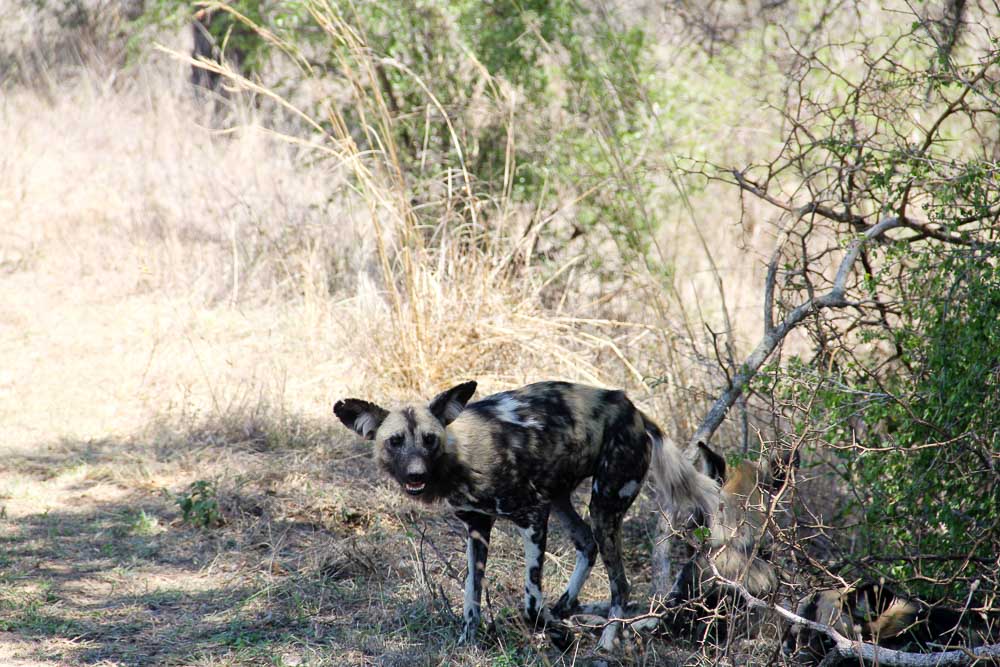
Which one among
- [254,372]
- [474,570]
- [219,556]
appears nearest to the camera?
[474,570]

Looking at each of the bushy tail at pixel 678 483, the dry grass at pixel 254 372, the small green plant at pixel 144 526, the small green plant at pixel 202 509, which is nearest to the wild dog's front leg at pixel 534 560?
the dry grass at pixel 254 372

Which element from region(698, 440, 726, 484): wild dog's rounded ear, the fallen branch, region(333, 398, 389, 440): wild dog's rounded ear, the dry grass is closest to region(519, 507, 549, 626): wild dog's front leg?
the dry grass

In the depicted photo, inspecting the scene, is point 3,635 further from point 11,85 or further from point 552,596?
point 11,85

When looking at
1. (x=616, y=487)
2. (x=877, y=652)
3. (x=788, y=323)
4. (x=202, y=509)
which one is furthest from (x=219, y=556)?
(x=877, y=652)

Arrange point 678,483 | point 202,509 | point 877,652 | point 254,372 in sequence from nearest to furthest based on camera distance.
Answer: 1. point 877,652
2. point 678,483
3. point 202,509
4. point 254,372

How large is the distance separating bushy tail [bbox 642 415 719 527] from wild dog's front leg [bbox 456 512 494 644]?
2.22ft

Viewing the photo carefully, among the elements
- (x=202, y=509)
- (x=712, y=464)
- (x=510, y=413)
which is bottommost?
(x=202, y=509)

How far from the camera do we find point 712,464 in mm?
4828

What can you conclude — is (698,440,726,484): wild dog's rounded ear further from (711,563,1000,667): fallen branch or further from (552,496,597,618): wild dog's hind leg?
(711,563,1000,667): fallen branch

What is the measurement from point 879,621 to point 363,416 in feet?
6.43

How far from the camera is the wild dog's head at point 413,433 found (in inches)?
157

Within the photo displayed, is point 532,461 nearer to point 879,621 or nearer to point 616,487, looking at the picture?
point 616,487

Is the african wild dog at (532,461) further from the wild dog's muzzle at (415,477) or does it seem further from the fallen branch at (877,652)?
the fallen branch at (877,652)

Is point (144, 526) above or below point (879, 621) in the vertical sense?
below
